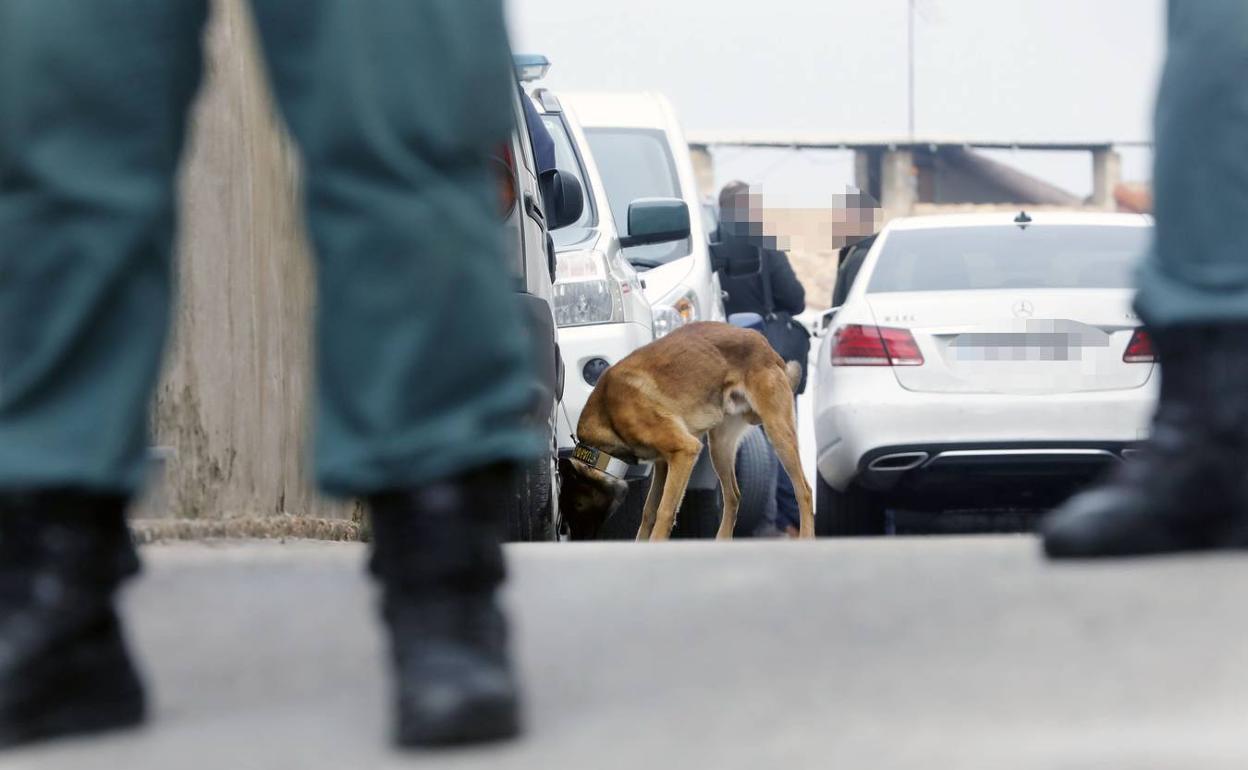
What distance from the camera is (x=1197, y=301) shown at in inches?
83.6

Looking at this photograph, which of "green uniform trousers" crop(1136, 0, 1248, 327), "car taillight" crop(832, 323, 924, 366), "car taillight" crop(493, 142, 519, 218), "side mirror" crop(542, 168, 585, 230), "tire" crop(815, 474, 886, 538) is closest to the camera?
"green uniform trousers" crop(1136, 0, 1248, 327)

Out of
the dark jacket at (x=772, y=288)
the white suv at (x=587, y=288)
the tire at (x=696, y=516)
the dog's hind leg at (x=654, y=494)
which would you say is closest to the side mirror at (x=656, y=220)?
the white suv at (x=587, y=288)

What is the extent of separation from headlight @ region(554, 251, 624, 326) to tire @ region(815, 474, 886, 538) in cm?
161

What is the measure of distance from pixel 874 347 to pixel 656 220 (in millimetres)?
1152

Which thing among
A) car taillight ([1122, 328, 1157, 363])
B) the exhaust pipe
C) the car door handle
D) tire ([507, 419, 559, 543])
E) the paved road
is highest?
the paved road

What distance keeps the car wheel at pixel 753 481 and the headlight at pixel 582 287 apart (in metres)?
2.66

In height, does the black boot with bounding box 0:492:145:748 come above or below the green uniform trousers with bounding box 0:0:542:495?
below

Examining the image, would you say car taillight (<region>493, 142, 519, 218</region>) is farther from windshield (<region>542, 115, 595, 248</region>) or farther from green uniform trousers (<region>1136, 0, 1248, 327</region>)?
windshield (<region>542, 115, 595, 248</region>)

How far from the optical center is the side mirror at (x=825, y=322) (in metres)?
8.93

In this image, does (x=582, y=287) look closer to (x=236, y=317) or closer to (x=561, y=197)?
(x=561, y=197)

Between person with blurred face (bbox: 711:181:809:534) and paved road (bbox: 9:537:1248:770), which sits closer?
paved road (bbox: 9:537:1248:770)

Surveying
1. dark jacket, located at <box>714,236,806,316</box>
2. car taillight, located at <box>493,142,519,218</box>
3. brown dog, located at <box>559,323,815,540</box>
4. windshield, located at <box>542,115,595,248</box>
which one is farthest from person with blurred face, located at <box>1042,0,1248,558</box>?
dark jacket, located at <box>714,236,806,316</box>

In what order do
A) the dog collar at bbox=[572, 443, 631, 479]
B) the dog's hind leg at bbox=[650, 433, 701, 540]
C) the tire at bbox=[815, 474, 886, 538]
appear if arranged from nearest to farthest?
the dog collar at bbox=[572, 443, 631, 479], the tire at bbox=[815, 474, 886, 538], the dog's hind leg at bbox=[650, 433, 701, 540]

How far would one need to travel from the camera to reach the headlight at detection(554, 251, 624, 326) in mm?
7473
